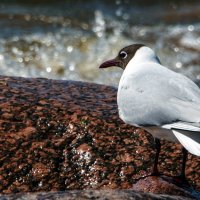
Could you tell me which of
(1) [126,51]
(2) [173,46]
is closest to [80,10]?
(2) [173,46]

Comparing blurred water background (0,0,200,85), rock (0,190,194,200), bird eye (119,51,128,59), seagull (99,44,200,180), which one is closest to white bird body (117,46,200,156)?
seagull (99,44,200,180)

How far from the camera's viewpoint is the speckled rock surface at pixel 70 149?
539 cm

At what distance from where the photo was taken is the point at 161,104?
486 cm

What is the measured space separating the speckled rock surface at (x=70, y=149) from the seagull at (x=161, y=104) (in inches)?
12.1

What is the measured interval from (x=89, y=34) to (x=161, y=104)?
10.0m

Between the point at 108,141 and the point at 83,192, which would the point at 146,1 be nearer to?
the point at 108,141

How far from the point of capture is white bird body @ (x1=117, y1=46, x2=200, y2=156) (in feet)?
15.1

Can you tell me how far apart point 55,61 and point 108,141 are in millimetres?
7415

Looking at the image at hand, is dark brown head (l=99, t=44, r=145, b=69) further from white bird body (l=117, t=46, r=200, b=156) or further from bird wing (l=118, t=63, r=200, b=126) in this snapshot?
bird wing (l=118, t=63, r=200, b=126)

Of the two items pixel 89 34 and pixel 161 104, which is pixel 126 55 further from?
pixel 89 34

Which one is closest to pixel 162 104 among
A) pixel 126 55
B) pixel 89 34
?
pixel 126 55

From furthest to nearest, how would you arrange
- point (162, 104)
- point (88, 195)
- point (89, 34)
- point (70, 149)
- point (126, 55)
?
point (89, 34), point (126, 55), point (70, 149), point (162, 104), point (88, 195)

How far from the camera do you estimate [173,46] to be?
14.4 meters

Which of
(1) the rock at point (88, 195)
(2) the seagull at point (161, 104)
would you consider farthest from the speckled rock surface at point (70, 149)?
(1) the rock at point (88, 195)
